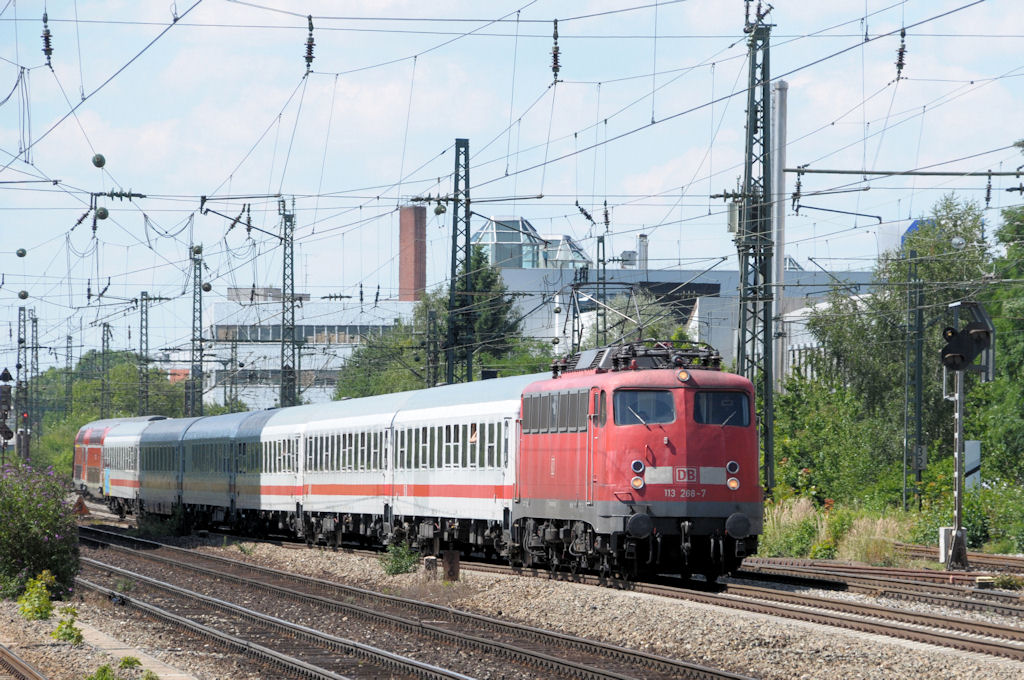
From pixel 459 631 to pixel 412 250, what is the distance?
10147 centimetres

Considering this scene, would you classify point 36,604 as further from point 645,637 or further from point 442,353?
point 442,353

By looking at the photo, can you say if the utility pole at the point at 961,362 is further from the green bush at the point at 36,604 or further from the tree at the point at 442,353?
the tree at the point at 442,353

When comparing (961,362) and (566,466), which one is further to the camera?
(961,362)

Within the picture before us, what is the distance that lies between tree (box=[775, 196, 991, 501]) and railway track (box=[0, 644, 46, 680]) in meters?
34.4

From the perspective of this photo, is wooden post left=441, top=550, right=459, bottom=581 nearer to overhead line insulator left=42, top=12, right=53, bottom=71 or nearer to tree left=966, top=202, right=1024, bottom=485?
overhead line insulator left=42, top=12, right=53, bottom=71

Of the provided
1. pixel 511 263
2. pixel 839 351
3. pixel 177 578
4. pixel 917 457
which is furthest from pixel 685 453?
pixel 511 263

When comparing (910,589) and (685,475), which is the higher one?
(685,475)

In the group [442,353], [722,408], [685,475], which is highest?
[442,353]

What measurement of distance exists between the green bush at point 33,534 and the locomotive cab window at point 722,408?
35.1ft

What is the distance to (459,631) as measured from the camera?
1884 cm

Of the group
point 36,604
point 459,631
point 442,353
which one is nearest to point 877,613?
point 459,631

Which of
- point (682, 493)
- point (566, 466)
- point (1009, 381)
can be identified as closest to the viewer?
point (682, 493)

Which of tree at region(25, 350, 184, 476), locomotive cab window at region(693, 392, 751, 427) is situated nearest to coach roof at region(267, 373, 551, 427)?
locomotive cab window at region(693, 392, 751, 427)

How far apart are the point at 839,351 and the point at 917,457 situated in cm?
1880
